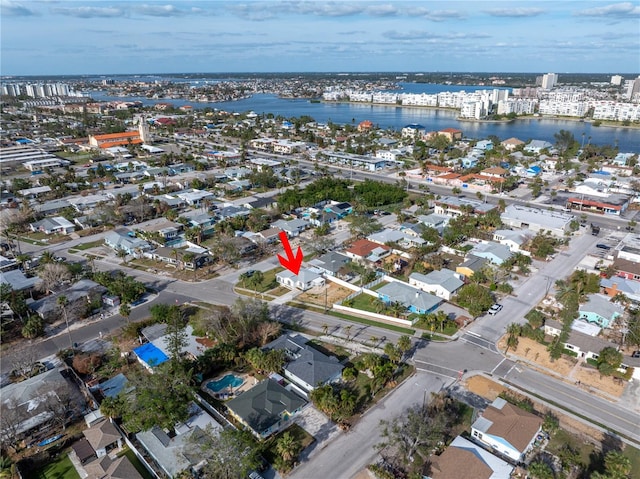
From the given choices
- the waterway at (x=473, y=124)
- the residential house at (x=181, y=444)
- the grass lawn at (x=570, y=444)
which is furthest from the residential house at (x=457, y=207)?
the waterway at (x=473, y=124)

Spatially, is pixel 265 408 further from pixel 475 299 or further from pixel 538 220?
pixel 538 220

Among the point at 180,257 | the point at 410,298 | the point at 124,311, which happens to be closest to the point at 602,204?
the point at 410,298

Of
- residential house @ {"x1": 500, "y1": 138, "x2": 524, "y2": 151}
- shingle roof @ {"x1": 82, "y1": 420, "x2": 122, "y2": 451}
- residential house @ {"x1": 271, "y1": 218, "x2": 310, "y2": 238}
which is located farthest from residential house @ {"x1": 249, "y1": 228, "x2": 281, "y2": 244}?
residential house @ {"x1": 500, "y1": 138, "x2": 524, "y2": 151}

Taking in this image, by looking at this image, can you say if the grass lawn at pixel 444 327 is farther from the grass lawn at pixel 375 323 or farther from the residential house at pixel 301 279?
the residential house at pixel 301 279

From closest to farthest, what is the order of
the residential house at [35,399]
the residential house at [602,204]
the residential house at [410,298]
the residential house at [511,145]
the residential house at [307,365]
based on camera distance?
1. the residential house at [35,399]
2. the residential house at [307,365]
3. the residential house at [410,298]
4. the residential house at [602,204]
5. the residential house at [511,145]

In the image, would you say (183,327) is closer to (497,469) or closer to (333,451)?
(333,451)
